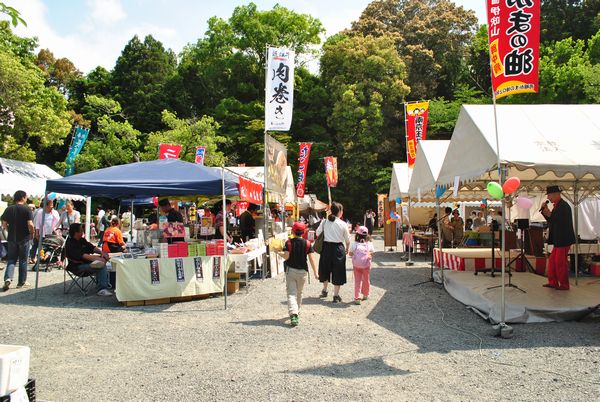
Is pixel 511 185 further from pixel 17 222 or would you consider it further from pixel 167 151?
pixel 167 151

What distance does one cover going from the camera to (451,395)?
361 cm

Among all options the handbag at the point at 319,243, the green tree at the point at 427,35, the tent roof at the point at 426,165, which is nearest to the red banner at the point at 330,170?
the green tree at the point at 427,35

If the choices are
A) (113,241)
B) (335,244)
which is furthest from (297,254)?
(113,241)

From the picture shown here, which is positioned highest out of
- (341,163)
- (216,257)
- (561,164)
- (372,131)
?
(372,131)

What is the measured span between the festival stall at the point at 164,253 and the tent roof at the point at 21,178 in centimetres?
1027

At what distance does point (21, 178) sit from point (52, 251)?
712cm

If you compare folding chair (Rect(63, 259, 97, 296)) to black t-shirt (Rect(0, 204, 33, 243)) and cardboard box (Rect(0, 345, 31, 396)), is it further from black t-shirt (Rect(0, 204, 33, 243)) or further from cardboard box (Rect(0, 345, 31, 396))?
cardboard box (Rect(0, 345, 31, 396))

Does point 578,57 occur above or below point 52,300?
above

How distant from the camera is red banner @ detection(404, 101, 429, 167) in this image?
41.8 feet

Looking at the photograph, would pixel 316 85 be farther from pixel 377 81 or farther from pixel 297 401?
pixel 297 401

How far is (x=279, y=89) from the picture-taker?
9906mm

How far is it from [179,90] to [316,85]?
455 inches

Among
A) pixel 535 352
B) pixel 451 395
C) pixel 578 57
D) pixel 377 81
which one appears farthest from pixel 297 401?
pixel 377 81

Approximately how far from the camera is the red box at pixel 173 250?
7344 mm
